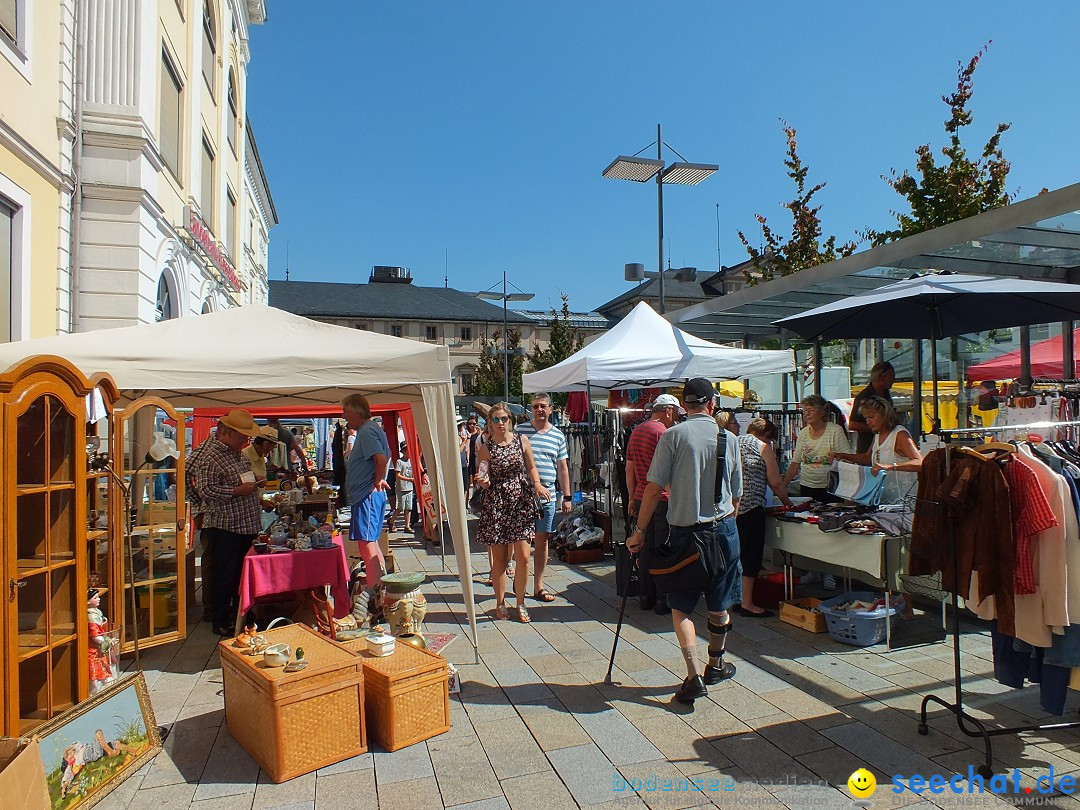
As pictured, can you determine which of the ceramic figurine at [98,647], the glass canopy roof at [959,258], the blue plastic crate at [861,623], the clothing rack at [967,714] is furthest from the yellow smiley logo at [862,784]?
the glass canopy roof at [959,258]

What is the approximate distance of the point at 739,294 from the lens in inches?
339

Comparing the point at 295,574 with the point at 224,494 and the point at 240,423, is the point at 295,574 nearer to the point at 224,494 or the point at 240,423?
the point at 224,494

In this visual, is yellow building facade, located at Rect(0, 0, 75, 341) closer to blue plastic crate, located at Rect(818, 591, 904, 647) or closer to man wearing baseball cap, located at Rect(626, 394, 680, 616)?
man wearing baseball cap, located at Rect(626, 394, 680, 616)

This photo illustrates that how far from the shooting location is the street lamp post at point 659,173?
410 inches

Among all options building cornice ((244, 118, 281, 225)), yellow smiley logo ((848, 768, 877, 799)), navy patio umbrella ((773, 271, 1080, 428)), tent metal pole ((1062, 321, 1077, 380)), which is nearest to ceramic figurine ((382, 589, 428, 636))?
yellow smiley logo ((848, 768, 877, 799))

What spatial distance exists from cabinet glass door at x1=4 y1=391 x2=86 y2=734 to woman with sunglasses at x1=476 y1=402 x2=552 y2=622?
277 centimetres

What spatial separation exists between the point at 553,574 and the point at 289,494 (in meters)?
2.78

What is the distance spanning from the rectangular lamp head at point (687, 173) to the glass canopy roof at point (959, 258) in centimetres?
254

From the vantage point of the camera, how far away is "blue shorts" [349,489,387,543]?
221 inches

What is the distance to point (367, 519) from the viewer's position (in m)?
5.62

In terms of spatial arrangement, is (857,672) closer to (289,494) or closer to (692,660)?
(692,660)

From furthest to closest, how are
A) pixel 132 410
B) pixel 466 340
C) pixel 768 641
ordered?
pixel 466 340
pixel 768 641
pixel 132 410

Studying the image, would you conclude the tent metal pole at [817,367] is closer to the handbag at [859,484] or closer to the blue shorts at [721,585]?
the handbag at [859,484]

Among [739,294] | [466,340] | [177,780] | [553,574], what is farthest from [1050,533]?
[466,340]
